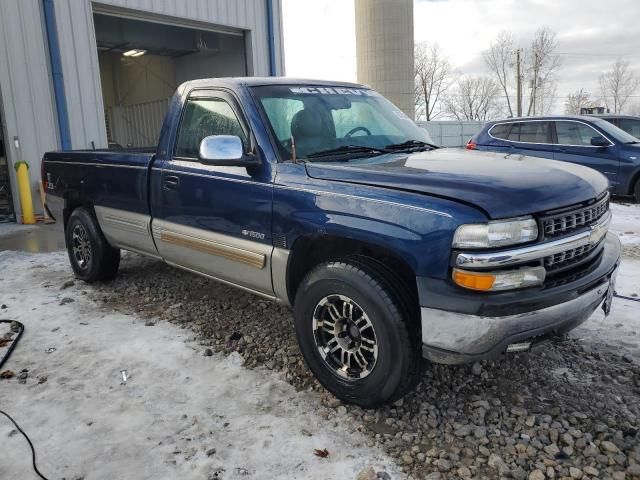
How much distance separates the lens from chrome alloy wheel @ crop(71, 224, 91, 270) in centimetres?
547

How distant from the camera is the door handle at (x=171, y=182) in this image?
13.5 ft

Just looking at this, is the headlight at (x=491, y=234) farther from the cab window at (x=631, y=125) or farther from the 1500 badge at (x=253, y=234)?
the cab window at (x=631, y=125)

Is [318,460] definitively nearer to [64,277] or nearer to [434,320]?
[434,320]

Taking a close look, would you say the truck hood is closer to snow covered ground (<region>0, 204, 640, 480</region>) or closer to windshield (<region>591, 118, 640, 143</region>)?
snow covered ground (<region>0, 204, 640, 480</region>)

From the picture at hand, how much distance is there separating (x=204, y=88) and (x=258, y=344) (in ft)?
6.42

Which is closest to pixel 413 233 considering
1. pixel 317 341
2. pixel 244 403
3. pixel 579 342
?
pixel 317 341

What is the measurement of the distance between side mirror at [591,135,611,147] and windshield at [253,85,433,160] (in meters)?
6.85

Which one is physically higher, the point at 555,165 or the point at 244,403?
the point at 555,165

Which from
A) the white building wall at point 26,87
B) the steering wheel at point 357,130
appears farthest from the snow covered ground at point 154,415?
the white building wall at point 26,87

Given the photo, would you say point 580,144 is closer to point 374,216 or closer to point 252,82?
point 252,82

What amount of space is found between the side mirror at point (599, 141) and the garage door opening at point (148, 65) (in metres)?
7.90

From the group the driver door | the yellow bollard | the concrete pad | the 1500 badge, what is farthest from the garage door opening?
the 1500 badge

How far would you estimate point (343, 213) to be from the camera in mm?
2969

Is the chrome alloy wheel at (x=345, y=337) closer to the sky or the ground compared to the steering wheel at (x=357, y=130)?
closer to the ground
